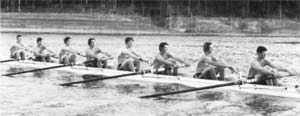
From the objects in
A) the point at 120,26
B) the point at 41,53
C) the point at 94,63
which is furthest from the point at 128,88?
the point at 120,26

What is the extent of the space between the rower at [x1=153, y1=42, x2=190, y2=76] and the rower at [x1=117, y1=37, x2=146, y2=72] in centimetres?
73

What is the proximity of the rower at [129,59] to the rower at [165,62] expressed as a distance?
2.39 ft

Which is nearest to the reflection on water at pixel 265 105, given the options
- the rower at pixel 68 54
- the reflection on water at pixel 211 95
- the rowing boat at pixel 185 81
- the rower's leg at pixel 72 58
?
the rowing boat at pixel 185 81

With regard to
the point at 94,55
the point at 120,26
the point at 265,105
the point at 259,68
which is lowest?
the point at 265,105

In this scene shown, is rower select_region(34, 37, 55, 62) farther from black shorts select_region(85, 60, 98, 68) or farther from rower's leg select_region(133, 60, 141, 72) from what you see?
rower's leg select_region(133, 60, 141, 72)

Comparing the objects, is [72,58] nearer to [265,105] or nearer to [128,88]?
[128,88]

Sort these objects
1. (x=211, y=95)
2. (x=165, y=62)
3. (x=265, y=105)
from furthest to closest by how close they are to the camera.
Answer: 1. (x=165, y=62)
2. (x=211, y=95)
3. (x=265, y=105)

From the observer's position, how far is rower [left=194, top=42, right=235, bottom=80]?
15258mm

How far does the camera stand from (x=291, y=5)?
2960 inches

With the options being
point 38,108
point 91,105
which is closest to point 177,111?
point 91,105

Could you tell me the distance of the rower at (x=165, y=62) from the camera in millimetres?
16953

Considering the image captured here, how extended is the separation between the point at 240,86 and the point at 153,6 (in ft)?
187

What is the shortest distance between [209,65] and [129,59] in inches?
146

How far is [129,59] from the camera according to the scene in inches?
719
